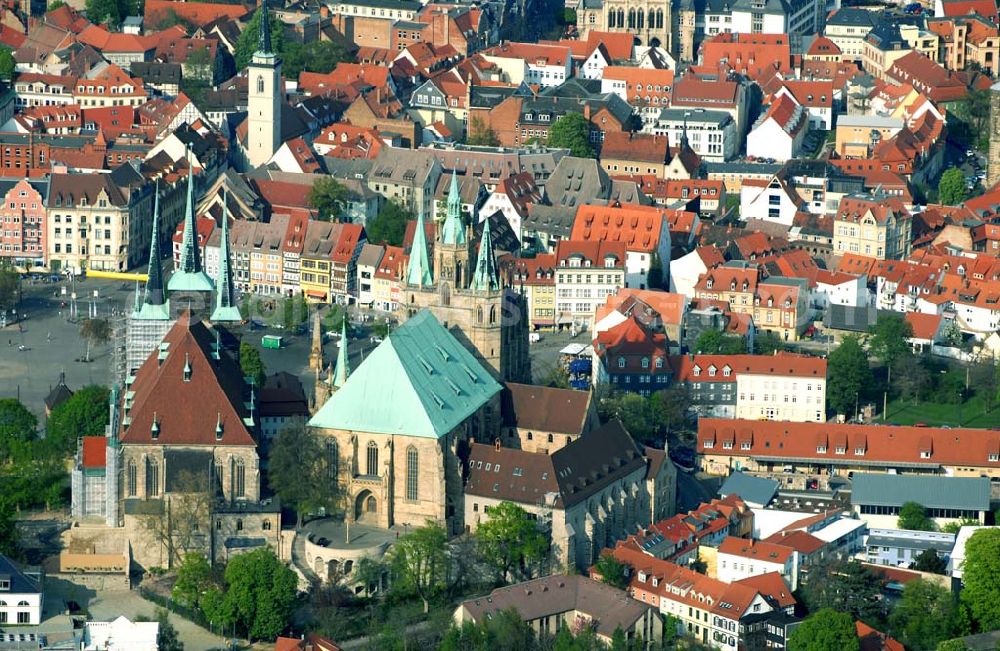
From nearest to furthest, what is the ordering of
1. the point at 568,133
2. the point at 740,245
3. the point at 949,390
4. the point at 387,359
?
the point at 387,359, the point at 949,390, the point at 740,245, the point at 568,133

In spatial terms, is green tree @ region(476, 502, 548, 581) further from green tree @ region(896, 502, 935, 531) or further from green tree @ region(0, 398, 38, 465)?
green tree @ region(0, 398, 38, 465)

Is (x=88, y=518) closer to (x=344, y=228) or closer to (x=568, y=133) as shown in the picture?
(x=344, y=228)

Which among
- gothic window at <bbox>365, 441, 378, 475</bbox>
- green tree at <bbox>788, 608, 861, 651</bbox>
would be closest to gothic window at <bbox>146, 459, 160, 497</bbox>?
gothic window at <bbox>365, 441, 378, 475</bbox>

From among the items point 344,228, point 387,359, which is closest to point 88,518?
point 387,359

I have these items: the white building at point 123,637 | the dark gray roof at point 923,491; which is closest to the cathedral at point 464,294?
the dark gray roof at point 923,491

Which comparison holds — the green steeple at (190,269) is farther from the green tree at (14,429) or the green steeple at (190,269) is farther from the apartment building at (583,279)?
the apartment building at (583,279)

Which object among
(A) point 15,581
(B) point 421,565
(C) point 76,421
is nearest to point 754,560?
(B) point 421,565
